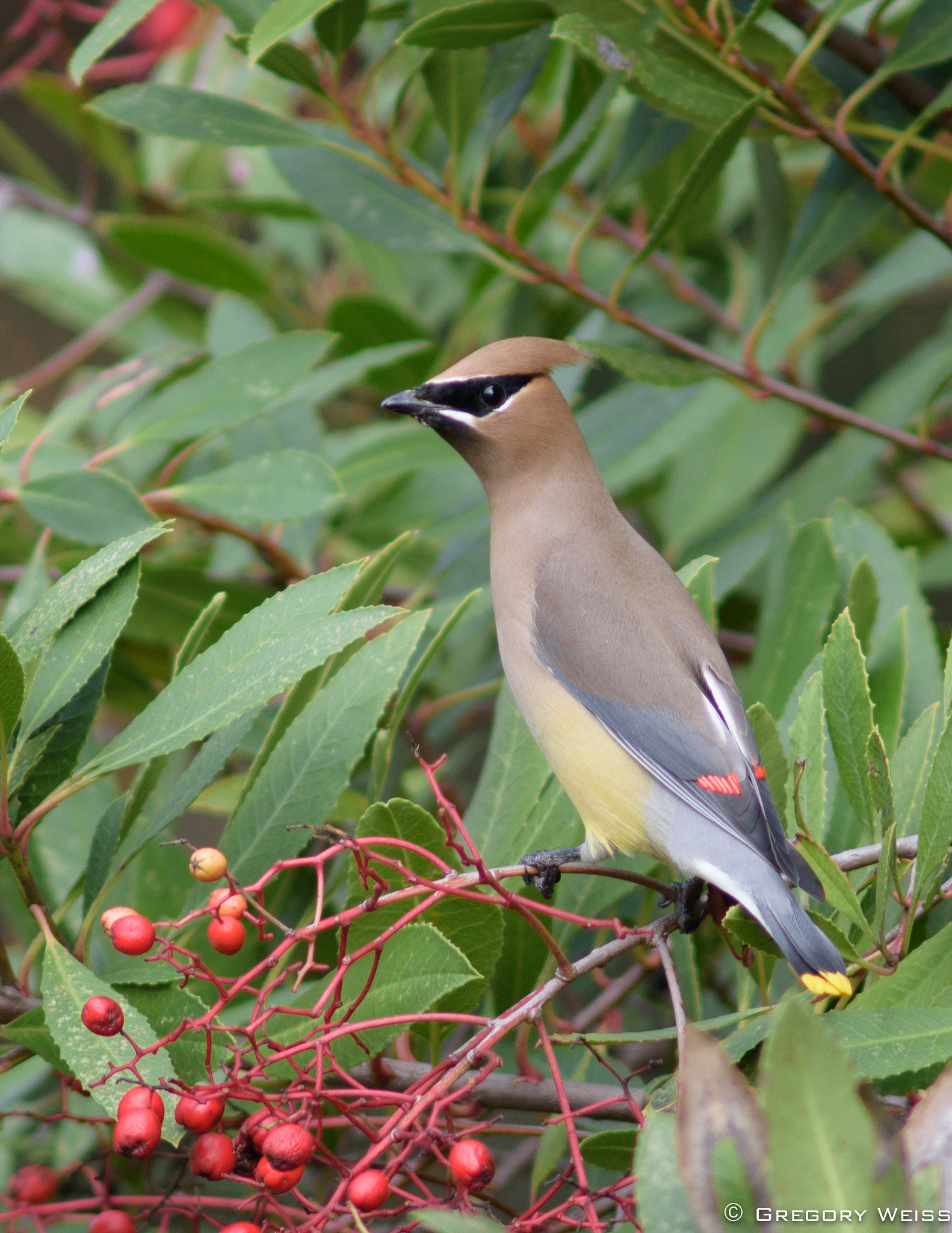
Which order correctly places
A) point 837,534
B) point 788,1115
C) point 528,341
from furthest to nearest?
1. point 528,341
2. point 837,534
3. point 788,1115

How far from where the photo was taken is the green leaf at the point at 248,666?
1.29 meters

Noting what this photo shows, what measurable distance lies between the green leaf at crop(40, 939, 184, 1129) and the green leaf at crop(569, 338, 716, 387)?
1.09 metres

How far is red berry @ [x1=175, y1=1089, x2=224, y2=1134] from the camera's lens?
1.21 metres

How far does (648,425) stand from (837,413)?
0.36 meters

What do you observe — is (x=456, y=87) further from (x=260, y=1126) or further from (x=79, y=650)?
(x=260, y=1126)

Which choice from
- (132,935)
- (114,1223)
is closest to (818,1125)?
(132,935)

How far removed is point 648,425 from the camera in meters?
2.39

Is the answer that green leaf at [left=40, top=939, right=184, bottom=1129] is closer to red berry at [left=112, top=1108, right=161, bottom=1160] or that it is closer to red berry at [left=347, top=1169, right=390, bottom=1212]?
red berry at [left=112, top=1108, right=161, bottom=1160]

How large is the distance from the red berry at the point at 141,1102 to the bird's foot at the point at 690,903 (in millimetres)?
627

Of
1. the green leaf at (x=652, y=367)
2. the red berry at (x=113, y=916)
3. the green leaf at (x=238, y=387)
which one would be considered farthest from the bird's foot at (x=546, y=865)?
the green leaf at (x=238, y=387)

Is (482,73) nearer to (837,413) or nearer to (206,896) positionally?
(837,413)

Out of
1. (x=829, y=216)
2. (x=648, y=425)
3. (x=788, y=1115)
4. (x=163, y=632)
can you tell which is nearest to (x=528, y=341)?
(x=648, y=425)

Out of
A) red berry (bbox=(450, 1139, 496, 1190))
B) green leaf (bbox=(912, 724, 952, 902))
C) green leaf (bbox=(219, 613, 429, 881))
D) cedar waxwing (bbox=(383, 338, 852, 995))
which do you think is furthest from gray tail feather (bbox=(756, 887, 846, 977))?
green leaf (bbox=(219, 613, 429, 881))

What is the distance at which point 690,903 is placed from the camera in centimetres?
160
